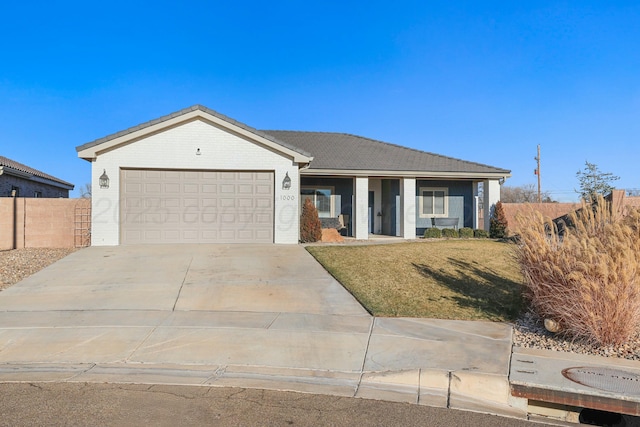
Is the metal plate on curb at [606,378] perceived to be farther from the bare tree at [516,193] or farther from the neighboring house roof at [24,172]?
the bare tree at [516,193]

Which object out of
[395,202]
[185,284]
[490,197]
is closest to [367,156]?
[395,202]

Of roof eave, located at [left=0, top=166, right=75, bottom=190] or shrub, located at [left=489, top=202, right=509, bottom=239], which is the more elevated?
roof eave, located at [left=0, top=166, right=75, bottom=190]

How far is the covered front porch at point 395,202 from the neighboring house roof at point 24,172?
13.3m

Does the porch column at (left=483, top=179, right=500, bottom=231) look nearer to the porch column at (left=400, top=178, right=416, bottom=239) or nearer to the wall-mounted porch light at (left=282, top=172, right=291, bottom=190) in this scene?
the porch column at (left=400, top=178, right=416, bottom=239)

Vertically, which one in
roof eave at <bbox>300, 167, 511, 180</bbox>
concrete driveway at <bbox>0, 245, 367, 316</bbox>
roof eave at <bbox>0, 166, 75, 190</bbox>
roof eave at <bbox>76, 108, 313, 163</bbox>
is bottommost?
concrete driveway at <bbox>0, 245, 367, 316</bbox>

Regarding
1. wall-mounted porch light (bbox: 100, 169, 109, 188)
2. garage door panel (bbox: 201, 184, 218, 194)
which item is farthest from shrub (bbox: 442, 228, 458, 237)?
wall-mounted porch light (bbox: 100, 169, 109, 188)

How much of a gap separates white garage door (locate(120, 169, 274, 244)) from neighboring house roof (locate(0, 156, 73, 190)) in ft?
29.1

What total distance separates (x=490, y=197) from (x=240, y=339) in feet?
53.2

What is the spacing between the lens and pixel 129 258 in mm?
12250

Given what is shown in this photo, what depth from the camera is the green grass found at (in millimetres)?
8062

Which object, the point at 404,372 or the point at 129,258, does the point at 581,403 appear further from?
the point at 129,258

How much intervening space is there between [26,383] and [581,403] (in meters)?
5.90

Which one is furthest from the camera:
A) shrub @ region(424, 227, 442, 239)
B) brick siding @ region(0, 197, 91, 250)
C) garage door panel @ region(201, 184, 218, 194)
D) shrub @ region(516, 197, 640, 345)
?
shrub @ region(424, 227, 442, 239)

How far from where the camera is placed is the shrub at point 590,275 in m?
6.16
